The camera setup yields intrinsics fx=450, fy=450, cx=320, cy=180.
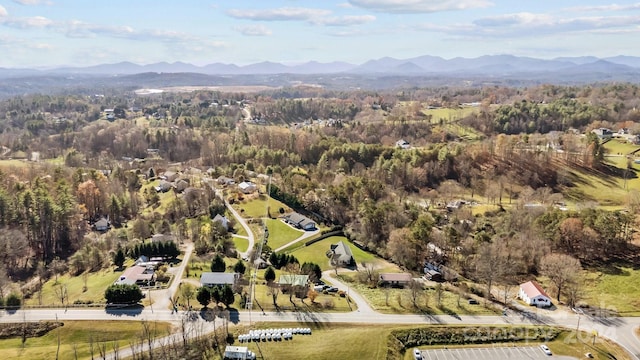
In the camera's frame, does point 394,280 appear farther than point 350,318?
Yes

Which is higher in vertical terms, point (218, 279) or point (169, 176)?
point (169, 176)

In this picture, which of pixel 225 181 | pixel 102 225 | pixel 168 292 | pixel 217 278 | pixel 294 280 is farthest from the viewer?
pixel 225 181

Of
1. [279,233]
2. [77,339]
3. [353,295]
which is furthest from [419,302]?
[77,339]

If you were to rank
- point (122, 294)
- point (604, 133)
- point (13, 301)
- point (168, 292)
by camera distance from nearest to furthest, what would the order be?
point (122, 294) < point (13, 301) < point (168, 292) < point (604, 133)

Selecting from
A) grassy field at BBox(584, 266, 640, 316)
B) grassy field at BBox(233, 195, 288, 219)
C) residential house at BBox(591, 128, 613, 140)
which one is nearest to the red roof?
grassy field at BBox(584, 266, 640, 316)

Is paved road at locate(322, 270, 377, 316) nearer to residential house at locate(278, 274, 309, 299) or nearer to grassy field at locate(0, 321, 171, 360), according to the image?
residential house at locate(278, 274, 309, 299)

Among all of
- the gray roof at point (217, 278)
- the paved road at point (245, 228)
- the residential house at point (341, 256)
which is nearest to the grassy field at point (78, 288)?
the gray roof at point (217, 278)

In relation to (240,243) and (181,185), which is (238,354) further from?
(181,185)

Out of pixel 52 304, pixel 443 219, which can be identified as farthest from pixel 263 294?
pixel 443 219
